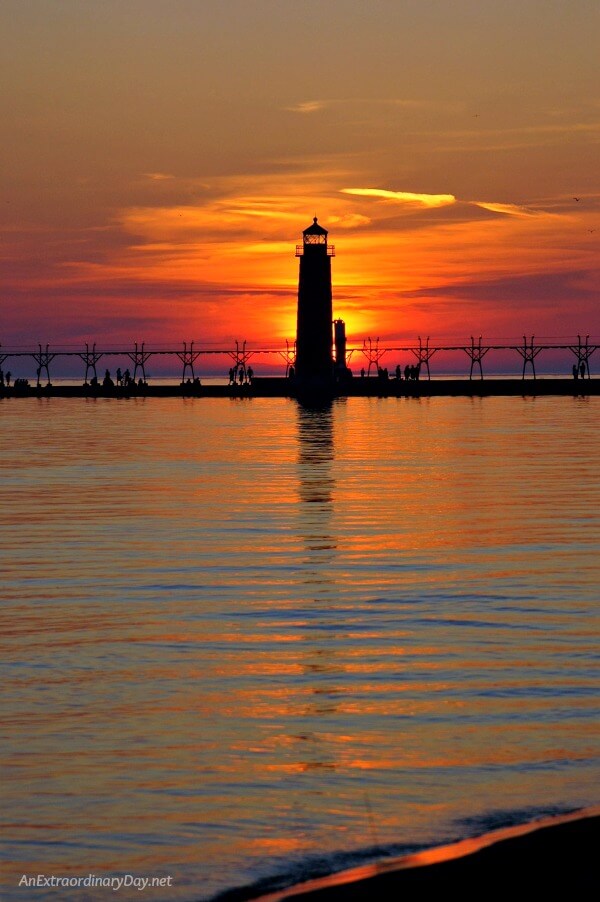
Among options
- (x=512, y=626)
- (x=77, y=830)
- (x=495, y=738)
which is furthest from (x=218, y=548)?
(x=77, y=830)

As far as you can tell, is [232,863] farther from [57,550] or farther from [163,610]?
[57,550]

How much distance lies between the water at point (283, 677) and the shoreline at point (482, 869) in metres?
0.26

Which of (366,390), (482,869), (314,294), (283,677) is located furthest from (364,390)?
(482,869)

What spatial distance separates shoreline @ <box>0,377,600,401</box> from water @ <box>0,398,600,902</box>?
237 feet

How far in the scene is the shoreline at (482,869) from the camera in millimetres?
6031

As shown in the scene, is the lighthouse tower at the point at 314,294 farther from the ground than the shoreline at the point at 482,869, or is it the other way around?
the lighthouse tower at the point at 314,294

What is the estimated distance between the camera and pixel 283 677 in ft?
35.7

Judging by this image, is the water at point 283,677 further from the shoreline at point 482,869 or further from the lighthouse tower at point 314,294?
the lighthouse tower at point 314,294

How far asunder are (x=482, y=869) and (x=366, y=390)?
300 ft

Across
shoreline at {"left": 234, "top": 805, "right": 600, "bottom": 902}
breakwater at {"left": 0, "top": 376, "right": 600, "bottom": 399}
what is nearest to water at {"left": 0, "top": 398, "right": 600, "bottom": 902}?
shoreline at {"left": 234, "top": 805, "right": 600, "bottom": 902}

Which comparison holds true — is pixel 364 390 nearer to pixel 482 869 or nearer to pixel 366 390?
pixel 366 390

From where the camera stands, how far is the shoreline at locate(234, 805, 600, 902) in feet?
19.8

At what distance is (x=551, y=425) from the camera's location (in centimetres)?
5559

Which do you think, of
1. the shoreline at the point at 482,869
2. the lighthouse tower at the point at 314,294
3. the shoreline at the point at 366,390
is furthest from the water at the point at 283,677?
the shoreline at the point at 366,390
